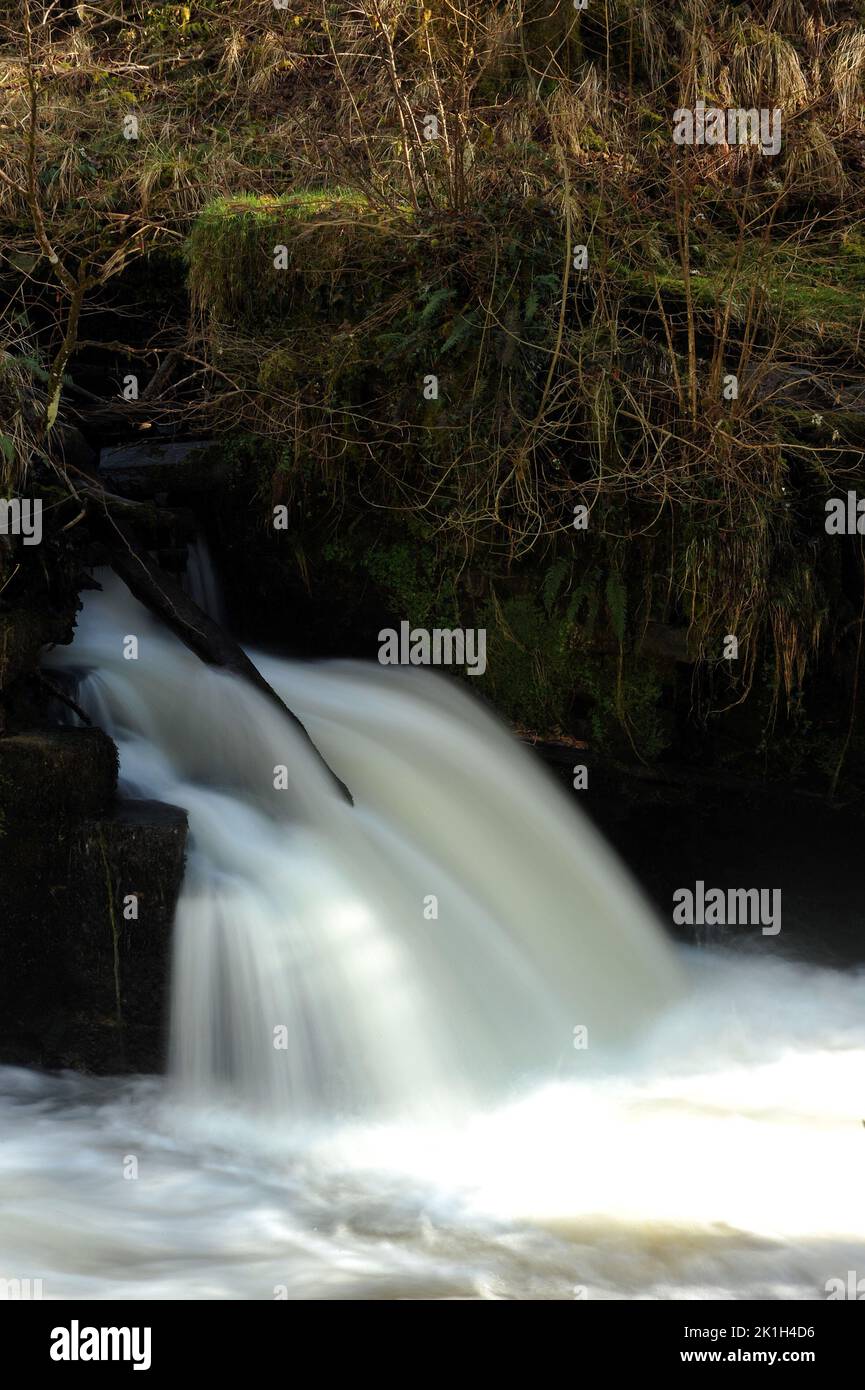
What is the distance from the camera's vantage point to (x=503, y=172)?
20.7 feet

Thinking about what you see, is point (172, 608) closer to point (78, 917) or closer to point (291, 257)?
point (78, 917)

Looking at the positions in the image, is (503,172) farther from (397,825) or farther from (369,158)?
(397,825)

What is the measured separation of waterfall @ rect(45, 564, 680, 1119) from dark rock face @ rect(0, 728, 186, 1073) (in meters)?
0.13

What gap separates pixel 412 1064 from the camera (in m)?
4.80

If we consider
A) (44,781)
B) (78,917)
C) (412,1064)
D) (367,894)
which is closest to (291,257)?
(44,781)

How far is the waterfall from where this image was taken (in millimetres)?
4773

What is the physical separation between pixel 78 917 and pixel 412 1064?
1.33 metres

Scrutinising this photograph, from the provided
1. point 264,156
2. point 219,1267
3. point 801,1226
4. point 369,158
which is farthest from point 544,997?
point 264,156

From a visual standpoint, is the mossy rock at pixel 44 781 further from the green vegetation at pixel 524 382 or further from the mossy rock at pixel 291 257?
the mossy rock at pixel 291 257

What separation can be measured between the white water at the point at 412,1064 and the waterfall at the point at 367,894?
0.01m

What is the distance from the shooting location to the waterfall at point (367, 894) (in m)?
4.77

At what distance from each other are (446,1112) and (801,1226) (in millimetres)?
1264

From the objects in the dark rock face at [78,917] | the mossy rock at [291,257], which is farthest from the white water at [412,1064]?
the mossy rock at [291,257]

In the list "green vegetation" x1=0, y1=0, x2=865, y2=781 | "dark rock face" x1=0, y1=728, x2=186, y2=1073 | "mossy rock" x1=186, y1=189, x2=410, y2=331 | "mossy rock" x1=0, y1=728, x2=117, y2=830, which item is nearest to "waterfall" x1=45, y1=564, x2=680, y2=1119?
"dark rock face" x1=0, y1=728, x2=186, y2=1073
